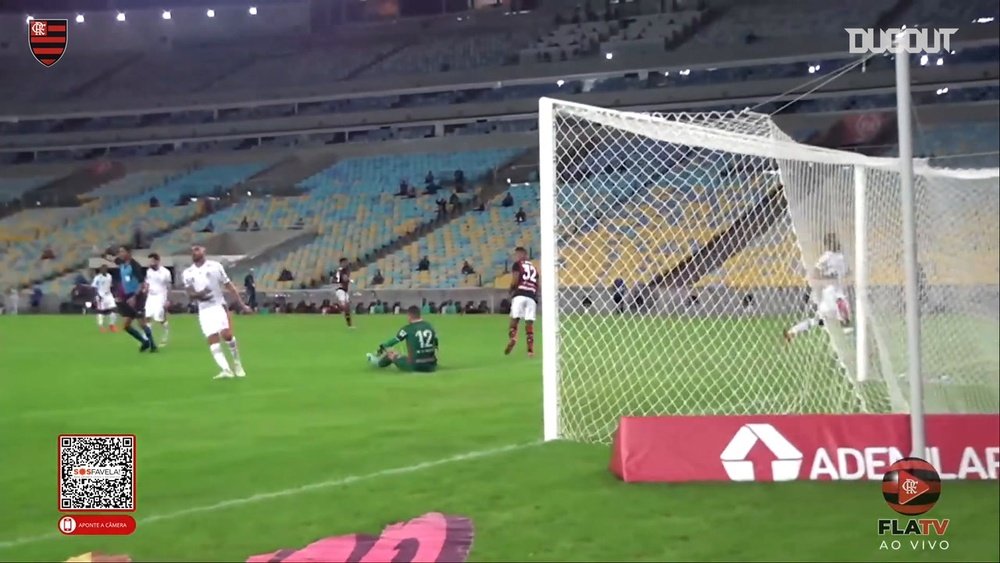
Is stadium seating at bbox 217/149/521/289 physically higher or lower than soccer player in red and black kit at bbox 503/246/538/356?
higher

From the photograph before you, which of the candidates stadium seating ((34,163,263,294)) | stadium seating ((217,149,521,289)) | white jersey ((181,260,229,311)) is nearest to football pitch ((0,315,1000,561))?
white jersey ((181,260,229,311))

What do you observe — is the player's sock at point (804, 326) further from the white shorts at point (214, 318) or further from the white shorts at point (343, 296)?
the white shorts at point (343, 296)

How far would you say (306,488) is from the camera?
4.32 meters

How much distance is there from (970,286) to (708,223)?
17.1 ft

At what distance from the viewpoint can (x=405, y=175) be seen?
19547 mm

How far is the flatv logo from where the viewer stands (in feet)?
11.1

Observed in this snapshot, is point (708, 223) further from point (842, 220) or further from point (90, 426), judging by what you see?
point (90, 426)

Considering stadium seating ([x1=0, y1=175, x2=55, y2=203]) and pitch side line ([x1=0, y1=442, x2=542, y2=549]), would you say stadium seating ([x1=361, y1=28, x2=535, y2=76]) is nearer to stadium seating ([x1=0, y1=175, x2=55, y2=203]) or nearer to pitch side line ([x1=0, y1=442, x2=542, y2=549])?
stadium seating ([x1=0, y1=175, x2=55, y2=203])

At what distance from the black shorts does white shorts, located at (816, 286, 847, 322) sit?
28.1 ft

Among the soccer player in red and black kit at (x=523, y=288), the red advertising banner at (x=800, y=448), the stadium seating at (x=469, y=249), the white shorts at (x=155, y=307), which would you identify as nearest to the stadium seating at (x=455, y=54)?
the stadium seating at (x=469, y=249)

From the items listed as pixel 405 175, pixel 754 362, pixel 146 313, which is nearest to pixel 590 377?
pixel 754 362

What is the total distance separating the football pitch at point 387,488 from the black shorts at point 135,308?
3.39m

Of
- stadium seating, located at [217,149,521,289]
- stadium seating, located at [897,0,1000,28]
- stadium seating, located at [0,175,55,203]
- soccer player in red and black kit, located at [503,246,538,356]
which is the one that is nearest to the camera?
stadium seating, located at [897,0,1000,28]

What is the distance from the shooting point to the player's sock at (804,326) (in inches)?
286
